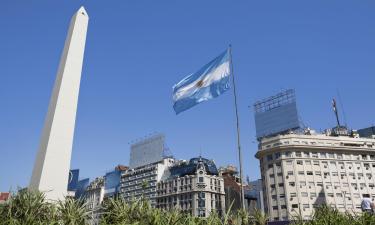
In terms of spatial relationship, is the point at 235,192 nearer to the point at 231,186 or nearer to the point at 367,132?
the point at 231,186

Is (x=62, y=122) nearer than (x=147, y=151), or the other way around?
(x=62, y=122)

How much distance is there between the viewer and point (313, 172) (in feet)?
238

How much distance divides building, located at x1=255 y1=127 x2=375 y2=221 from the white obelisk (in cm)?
5287

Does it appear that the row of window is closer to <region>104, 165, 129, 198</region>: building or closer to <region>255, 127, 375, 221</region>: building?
<region>255, 127, 375, 221</region>: building

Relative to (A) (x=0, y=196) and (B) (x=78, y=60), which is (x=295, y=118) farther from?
(A) (x=0, y=196)

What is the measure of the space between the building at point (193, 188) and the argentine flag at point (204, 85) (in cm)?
7835

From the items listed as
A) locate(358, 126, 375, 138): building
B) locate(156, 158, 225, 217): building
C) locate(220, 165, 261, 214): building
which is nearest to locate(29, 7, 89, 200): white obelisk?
locate(156, 158, 225, 217): building

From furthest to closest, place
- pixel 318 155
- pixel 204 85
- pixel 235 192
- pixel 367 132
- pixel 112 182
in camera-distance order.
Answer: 1. pixel 112 182
2. pixel 235 192
3. pixel 367 132
4. pixel 318 155
5. pixel 204 85

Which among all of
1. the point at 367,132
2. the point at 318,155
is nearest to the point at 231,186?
the point at 318,155

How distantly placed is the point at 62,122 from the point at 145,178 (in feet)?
301

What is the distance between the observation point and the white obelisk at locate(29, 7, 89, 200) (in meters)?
24.5

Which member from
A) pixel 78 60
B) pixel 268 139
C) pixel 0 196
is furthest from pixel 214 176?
pixel 78 60

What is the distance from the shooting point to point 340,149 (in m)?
75.4

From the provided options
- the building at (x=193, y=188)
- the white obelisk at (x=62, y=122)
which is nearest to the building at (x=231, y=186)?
the building at (x=193, y=188)
